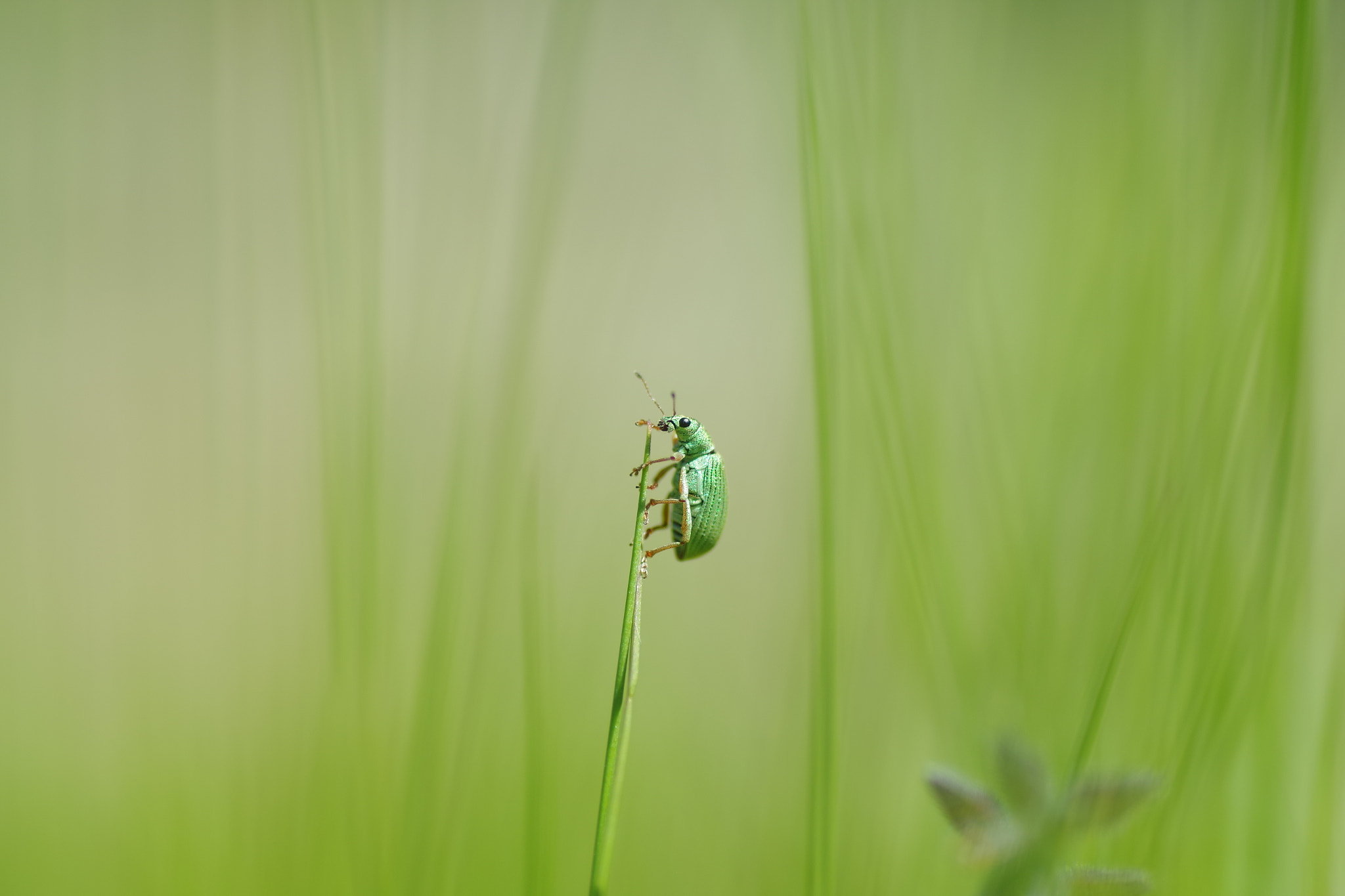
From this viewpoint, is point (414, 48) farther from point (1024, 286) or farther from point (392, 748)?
point (392, 748)

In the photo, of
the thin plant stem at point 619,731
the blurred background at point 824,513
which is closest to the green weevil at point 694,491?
the blurred background at point 824,513

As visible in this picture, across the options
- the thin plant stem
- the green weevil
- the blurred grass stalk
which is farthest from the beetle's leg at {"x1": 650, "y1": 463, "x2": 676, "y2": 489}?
the thin plant stem

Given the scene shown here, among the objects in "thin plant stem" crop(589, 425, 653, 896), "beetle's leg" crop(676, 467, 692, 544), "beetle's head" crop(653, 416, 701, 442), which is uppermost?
"beetle's head" crop(653, 416, 701, 442)

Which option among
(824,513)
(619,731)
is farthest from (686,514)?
(619,731)

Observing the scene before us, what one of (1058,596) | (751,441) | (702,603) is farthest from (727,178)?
(1058,596)

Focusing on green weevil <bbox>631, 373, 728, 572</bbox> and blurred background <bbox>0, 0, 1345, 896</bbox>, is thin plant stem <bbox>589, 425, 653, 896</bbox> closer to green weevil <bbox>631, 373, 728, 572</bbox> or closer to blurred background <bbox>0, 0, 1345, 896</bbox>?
blurred background <bbox>0, 0, 1345, 896</bbox>

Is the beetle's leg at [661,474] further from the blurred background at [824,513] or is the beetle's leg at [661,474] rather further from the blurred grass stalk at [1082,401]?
the blurred grass stalk at [1082,401]
